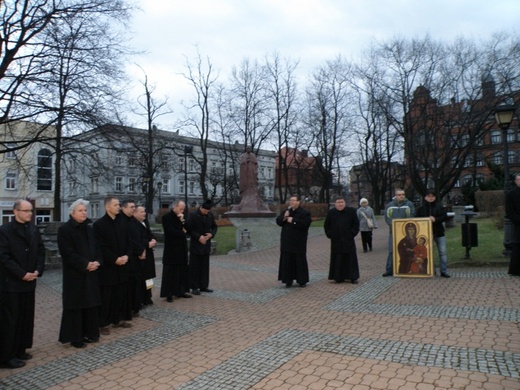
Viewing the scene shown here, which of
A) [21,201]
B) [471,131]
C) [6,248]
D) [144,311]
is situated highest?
[471,131]

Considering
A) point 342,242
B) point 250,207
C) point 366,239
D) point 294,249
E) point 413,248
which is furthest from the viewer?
point 250,207

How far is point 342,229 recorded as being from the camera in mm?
9391

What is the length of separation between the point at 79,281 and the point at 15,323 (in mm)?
881

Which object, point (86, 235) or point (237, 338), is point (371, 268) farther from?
point (86, 235)

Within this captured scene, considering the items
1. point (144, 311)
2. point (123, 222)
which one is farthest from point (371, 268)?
point (123, 222)

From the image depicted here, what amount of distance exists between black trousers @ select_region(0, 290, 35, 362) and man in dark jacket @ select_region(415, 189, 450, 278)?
26.1 ft

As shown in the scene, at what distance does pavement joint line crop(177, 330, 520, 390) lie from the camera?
407 cm

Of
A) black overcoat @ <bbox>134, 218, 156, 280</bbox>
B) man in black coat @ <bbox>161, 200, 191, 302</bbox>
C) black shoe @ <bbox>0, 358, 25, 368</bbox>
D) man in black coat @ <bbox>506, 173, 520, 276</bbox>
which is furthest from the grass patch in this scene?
black shoe @ <bbox>0, 358, 25, 368</bbox>

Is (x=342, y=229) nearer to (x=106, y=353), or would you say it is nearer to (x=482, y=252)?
(x=482, y=252)

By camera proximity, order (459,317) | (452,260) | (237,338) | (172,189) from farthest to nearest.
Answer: (172,189)
(452,260)
(459,317)
(237,338)

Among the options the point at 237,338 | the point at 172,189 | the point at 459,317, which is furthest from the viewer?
the point at 172,189

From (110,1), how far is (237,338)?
614 inches

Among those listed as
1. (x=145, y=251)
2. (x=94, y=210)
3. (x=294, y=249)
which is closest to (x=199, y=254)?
(x=145, y=251)

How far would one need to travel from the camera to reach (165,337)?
569 cm
